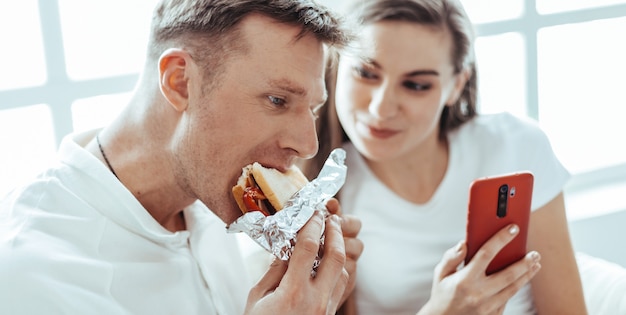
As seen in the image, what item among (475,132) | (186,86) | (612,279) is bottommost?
(612,279)

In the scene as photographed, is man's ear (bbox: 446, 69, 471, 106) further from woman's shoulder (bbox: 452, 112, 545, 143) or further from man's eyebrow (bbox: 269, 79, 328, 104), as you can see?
man's eyebrow (bbox: 269, 79, 328, 104)

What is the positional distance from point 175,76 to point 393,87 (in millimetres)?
727

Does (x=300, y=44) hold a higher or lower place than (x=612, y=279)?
higher

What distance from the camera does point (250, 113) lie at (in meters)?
1.46

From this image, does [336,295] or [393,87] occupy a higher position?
[393,87]

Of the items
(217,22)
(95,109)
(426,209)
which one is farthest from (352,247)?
(95,109)

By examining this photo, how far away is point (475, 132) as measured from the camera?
2.25m

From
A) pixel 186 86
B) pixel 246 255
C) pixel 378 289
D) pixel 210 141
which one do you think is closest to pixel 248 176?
pixel 210 141

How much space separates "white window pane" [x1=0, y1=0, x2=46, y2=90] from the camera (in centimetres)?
218

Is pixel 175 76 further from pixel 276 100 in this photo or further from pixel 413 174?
pixel 413 174

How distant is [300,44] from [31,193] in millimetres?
534

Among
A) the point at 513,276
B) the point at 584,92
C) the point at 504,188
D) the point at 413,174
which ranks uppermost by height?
the point at 504,188

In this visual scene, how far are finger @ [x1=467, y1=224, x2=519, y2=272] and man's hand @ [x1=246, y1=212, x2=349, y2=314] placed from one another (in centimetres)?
47

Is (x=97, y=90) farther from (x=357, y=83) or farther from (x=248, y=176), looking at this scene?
(x=248, y=176)
